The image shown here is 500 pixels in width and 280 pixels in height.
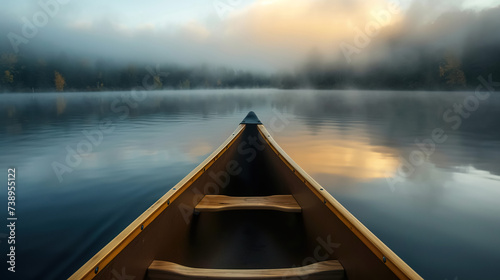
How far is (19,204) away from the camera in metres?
6.43

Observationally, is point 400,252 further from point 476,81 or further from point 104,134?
point 476,81

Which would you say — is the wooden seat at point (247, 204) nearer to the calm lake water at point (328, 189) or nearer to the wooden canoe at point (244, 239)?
the wooden canoe at point (244, 239)

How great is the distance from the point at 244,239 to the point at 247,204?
18.9 inches

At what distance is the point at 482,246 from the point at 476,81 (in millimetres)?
238855

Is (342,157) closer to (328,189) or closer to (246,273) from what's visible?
(328,189)

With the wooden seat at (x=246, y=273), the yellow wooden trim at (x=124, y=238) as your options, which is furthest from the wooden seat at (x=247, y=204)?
the wooden seat at (x=246, y=273)

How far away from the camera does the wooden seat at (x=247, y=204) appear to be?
13.2ft

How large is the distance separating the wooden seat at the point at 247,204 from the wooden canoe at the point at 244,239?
1cm

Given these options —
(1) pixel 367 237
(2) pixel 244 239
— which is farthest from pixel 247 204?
(1) pixel 367 237

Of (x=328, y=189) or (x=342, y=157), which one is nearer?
(x=328, y=189)

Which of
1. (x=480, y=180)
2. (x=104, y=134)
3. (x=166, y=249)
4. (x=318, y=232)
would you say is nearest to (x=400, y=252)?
(x=318, y=232)

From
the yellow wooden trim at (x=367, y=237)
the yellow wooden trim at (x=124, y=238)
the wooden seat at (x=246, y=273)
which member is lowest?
the wooden seat at (x=246, y=273)

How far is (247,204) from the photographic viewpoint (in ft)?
13.5

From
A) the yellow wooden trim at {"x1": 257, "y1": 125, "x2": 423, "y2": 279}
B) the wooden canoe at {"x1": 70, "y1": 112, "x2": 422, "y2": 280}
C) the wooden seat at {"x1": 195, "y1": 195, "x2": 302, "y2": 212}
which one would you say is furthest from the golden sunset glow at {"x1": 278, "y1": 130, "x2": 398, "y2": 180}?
the yellow wooden trim at {"x1": 257, "y1": 125, "x2": 423, "y2": 279}
